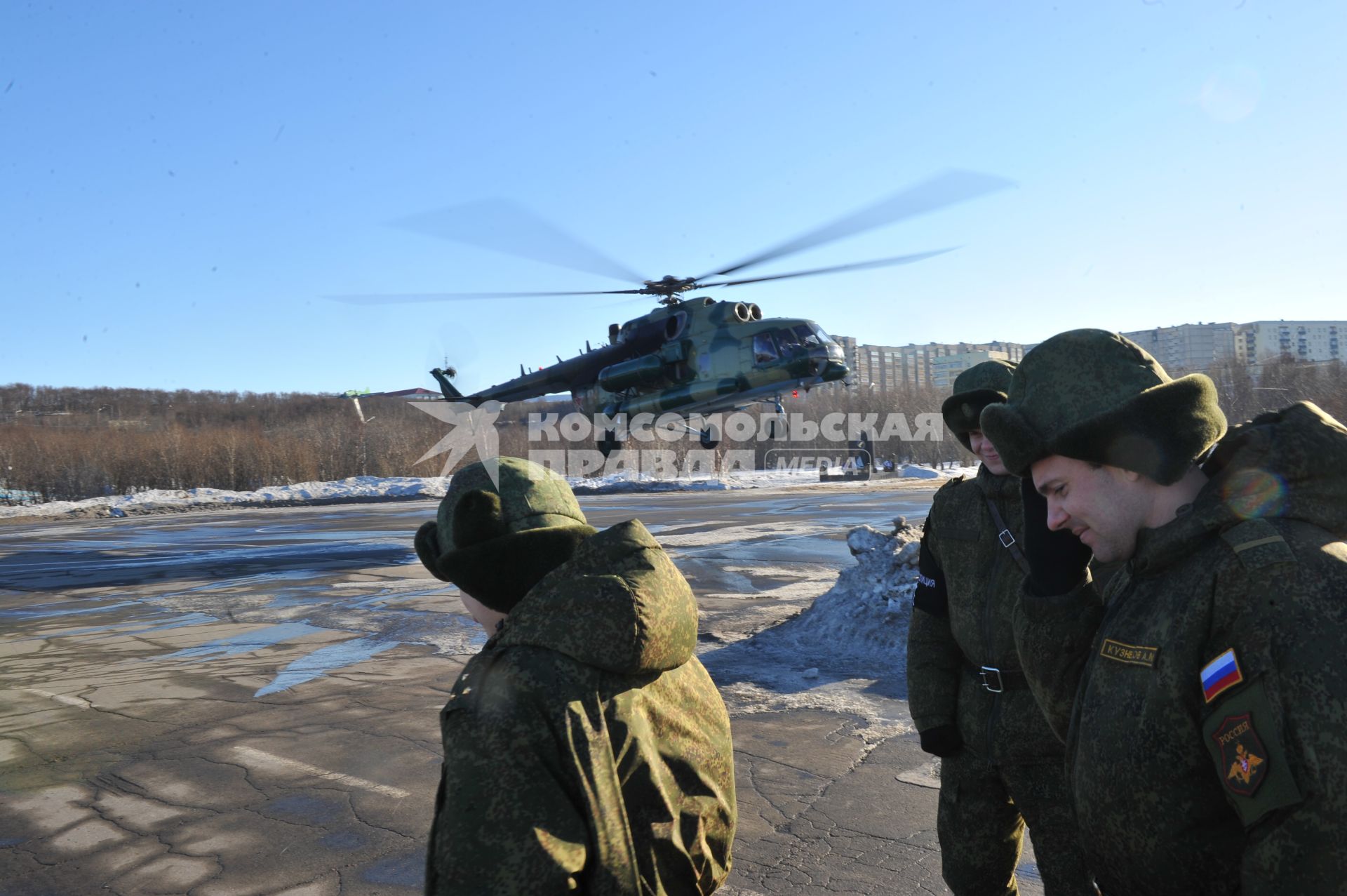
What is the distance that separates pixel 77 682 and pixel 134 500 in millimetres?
31450

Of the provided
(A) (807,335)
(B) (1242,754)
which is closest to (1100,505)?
(B) (1242,754)

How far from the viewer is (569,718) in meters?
1.49

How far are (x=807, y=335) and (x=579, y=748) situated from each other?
1575cm

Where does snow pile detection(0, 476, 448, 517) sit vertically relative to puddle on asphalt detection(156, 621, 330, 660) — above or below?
above

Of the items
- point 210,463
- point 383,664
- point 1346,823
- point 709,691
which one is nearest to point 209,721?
point 383,664

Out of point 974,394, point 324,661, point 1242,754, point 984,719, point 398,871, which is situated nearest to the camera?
point 1242,754

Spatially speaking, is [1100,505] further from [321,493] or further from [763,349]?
[321,493]

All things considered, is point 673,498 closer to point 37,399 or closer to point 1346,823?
point 1346,823

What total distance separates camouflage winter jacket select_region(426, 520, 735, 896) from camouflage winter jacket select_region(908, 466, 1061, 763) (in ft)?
4.72

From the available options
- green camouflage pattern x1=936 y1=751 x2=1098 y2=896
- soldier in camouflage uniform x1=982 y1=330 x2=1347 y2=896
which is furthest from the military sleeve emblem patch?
green camouflage pattern x1=936 y1=751 x2=1098 y2=896

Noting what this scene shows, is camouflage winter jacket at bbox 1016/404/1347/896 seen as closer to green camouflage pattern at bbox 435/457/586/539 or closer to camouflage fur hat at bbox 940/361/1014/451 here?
green camouflage pattern at bbox 435/457/586/539

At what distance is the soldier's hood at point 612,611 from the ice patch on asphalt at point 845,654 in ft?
15.1

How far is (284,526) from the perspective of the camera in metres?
23.4

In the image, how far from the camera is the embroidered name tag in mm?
1549
